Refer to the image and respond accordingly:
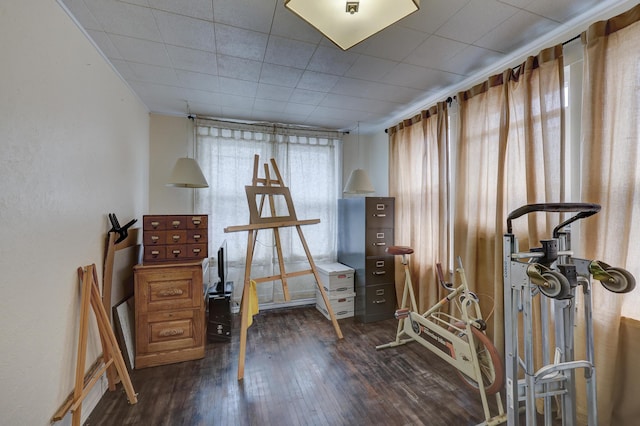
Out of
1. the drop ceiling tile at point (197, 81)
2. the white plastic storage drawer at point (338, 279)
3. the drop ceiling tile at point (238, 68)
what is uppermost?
the drop ceiling tile at point (197, 81)

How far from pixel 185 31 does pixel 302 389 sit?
2.76 metres

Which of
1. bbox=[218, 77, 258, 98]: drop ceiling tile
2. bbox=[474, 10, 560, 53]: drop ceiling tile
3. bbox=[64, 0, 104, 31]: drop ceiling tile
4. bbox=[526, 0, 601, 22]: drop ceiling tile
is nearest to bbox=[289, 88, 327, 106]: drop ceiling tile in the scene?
bbox=[218, 77, 258, 98]: drop ceiling tile

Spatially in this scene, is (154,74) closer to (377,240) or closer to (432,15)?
(432,15)

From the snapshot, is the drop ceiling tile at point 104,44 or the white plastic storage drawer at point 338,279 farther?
the white plastic storage drawer at point 338,279

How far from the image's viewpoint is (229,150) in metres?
3.64

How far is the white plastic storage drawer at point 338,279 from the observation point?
345 centimetres

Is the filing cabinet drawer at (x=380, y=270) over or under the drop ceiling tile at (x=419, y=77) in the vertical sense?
under

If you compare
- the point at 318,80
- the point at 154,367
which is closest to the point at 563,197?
the point at 318,80

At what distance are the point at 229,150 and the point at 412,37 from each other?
260 centimetres

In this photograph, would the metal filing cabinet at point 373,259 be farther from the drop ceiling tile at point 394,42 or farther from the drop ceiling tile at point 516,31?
the drop ceiling tile at point 516,31

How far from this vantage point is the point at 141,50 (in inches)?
81.8

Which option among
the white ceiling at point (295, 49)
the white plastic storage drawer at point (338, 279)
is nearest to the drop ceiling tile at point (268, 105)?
the white ceiling at point (295, 49)

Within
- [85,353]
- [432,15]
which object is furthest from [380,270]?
[85,353]

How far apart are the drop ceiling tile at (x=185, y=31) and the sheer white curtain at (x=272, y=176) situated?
165 centimetres
